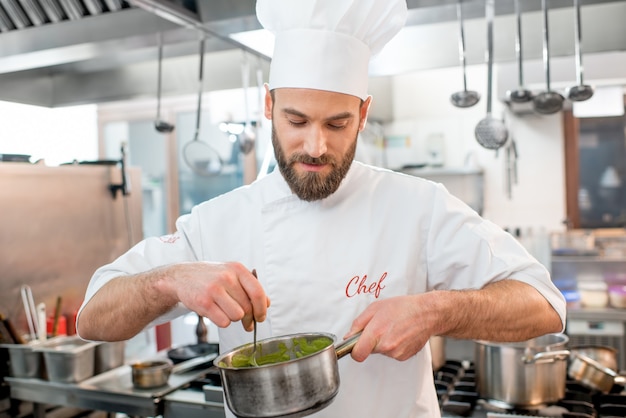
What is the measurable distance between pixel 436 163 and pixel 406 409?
13.2 feet

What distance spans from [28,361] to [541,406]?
6.40 ft

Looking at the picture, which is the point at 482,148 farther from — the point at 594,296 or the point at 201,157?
the point at 201,157

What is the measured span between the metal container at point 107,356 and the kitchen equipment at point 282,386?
166cm

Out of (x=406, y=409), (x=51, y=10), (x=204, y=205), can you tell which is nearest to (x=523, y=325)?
(x=406, y=409)

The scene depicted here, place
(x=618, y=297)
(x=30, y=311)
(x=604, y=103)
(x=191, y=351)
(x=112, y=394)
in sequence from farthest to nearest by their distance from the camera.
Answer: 1. (x=604, y=103)
2. (x=618, y=297)
3. (x=30, y=311)
4. (x=191, y=351)
5. (x=112, y=394)

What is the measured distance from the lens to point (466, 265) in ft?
4.68

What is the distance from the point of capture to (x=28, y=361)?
2.43 m

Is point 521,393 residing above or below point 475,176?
below

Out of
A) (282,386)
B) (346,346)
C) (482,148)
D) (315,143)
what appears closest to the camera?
(282,386)

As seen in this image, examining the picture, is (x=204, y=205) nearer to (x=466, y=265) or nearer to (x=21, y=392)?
(x=466, y=265)

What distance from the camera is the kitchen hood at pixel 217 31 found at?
2.13 meters

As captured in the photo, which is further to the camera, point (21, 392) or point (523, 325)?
point (21, 392)

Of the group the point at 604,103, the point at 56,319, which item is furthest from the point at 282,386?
the point at 604,103

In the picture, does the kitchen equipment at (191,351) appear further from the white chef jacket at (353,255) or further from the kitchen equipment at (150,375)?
the white chef jacket at (353,255)
